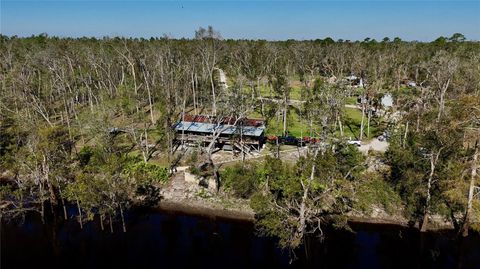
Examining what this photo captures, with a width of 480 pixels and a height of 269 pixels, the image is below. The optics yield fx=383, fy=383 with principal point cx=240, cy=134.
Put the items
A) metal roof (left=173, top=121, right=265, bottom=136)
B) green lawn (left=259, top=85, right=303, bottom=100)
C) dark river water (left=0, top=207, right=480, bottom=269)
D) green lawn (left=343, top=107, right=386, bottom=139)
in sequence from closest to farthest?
dark river water (left=0, top=207, right=480, bottom=269)
metal roof (left=173, top=121, right=265, bottom=136)
green lawn (left=343, top=107, right=386, bottom=139)
green lawn (left=259, top=85, right=303, bottom=100)

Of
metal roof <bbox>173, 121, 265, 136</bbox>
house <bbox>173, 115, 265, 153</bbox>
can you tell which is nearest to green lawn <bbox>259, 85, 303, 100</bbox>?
house <bbox>173, 115, 265, 153</bbox>

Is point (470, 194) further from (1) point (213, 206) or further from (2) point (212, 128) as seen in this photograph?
(2) point (212, 128)

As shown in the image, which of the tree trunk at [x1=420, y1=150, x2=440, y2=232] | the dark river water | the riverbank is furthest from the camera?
the riverbank

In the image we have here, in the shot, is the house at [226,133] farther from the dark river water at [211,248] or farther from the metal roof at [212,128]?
the dark river water at [211,248]

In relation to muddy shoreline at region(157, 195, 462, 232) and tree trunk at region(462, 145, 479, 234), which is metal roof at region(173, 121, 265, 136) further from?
tree trunk at region(462, 145, 479, 234)

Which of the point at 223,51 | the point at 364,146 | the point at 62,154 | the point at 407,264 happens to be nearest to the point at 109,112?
the point at 62,154

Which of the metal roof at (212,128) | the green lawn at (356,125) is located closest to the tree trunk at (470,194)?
the metal roof at (212,128)

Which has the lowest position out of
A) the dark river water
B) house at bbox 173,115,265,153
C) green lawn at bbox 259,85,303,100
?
the dark river water
